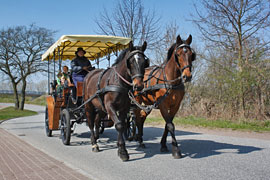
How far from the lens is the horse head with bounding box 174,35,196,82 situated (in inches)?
214

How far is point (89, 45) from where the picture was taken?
9.30 metres

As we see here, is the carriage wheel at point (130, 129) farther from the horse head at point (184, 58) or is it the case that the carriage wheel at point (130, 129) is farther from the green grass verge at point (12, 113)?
the green grass verge at point (12, 113)

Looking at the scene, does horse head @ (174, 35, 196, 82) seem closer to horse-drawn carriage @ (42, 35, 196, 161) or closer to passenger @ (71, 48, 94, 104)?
horse-drawn carriage @ (42, 35, 196, 161)

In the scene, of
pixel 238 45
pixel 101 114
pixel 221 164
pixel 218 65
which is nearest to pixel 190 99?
pixel 218 65

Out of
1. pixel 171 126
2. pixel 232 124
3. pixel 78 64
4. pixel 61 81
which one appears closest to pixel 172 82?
pixel 171 126

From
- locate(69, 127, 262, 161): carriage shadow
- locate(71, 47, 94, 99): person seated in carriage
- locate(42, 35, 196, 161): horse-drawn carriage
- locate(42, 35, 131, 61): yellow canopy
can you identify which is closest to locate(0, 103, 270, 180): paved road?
locate(69, 127, 262, 161): carriage shadow

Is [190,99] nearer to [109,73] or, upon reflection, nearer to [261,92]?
[261,92]

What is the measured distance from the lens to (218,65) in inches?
507

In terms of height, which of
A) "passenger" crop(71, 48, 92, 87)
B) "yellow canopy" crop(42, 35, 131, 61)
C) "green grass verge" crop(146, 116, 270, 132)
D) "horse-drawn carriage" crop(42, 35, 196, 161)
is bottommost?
"green grass verge" crop(146, 116, 270, 132)

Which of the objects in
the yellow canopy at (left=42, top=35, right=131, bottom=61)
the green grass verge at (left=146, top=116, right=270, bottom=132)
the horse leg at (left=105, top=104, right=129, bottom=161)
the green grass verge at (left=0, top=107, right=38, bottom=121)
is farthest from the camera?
the green grass verge at (left=0, top=107, right=38, bottom=121)

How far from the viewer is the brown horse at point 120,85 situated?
546 centimetres

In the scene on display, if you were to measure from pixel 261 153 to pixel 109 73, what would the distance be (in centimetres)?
406

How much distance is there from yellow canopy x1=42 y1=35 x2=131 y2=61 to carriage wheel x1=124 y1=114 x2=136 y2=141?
93.3 inches

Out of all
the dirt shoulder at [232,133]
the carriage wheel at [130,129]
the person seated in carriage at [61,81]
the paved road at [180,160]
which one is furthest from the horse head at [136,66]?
the dirt shoulder at [232,133]
